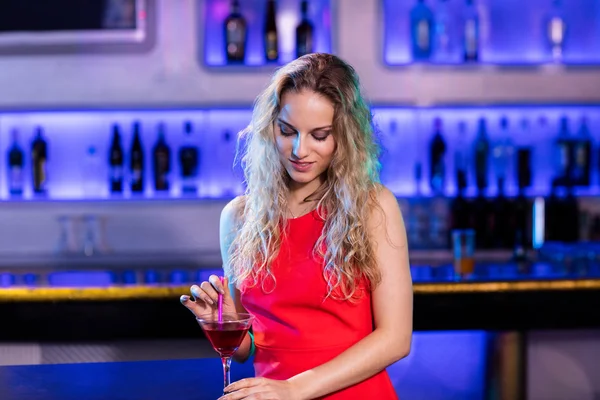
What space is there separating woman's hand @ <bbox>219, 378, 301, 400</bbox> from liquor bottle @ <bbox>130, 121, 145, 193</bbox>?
2238 millimetres

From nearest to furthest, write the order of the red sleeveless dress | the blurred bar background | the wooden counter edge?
the red sleeveless dress → the wooden counter edge → the blurred bar background

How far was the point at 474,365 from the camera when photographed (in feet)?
8.52

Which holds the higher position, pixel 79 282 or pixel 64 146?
pixel 64 146

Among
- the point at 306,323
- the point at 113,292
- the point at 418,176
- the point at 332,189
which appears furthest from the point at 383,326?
the point at 418,176

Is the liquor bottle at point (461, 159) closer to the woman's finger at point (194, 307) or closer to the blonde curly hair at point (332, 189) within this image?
the blonde curly hair at point (332, 189)

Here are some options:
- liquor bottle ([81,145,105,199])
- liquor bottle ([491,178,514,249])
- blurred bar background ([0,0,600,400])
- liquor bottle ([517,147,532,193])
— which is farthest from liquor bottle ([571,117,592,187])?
liquor bottle ([81,145,105,199])

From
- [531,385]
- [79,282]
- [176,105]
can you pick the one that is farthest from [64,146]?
[531,385]

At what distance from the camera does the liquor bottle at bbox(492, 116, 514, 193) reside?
3445 millimetres

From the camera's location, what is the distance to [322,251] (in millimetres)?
1504

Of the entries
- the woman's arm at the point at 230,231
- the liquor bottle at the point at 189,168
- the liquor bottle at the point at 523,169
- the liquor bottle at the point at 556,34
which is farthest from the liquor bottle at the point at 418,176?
the woman's arm at the point at 230,231

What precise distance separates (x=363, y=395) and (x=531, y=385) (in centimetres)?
132

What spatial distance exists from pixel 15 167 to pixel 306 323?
2.35 meters

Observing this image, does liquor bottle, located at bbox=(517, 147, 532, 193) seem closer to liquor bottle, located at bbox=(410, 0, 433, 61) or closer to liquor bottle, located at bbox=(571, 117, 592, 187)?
liquor bottle, located at bbox=(571, 117, 592, 187)

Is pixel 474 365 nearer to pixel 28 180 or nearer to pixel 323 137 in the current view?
pixel 323 137
